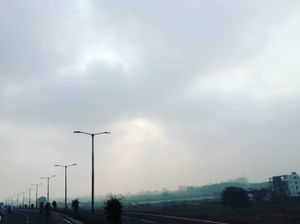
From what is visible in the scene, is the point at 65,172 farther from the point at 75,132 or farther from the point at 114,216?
the point at 114,216

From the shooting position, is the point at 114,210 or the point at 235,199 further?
the point at 235,199

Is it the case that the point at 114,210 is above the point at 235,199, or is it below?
below

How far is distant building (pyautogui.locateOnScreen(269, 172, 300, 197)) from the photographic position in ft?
554

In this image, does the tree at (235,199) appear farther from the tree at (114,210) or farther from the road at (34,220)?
the tree at (114,210)

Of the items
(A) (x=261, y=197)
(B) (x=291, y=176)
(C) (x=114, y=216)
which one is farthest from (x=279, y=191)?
(C) (x=114, y=216)

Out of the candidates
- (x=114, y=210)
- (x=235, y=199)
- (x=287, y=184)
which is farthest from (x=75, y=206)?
(x=287, y=184)

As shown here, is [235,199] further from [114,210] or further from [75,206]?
[114,210]

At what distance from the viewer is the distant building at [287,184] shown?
554 feet

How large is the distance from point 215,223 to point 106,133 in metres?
20.0

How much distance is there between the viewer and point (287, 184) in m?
172

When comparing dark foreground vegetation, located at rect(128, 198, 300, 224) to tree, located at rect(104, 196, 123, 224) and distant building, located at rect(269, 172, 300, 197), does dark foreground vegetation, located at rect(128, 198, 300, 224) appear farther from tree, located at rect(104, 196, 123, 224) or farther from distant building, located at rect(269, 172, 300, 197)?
distant building, located at rect(269, 172, 300, 197)

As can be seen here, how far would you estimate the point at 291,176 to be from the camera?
176625mm

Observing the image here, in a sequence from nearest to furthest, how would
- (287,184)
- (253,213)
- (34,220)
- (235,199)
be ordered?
(34,220) < (253,213) < (235,199) < (287,184)

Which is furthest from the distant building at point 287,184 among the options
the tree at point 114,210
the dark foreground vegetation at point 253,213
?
the tree at point 114,210
